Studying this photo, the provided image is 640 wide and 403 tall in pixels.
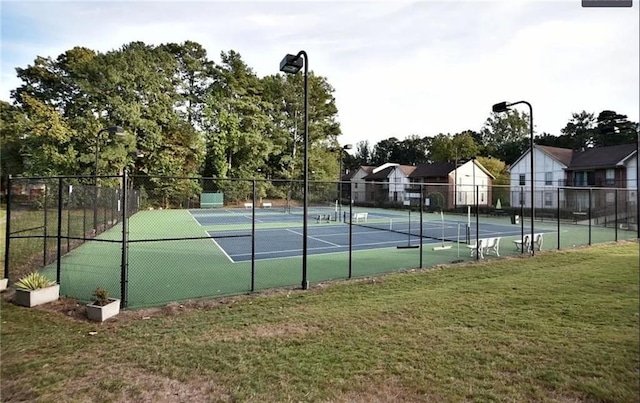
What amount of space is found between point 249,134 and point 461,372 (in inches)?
1539

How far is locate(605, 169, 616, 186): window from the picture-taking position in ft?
103

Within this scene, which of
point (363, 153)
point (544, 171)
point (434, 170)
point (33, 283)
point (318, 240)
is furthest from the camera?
point (363, 153)

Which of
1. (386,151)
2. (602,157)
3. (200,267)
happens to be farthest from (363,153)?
(200,267)

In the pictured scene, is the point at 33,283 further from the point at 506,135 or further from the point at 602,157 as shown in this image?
the point at 506,135

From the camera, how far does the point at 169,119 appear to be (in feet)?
118

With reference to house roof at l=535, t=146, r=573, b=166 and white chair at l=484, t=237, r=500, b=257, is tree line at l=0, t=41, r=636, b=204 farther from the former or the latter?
white chair at l=484, t=237, r=500, b=257

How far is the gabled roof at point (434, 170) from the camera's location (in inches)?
1665

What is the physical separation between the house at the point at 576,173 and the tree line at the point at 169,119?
4.49 metres

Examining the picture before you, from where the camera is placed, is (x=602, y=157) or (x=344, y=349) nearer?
(x=344, y=349)

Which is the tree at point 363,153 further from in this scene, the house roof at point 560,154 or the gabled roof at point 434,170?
the house roof at point 560,154

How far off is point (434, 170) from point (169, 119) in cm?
2976

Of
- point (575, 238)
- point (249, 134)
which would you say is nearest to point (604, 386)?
point (575, 238)

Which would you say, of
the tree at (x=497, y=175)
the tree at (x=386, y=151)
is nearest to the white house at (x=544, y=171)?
the tree at (x=497, y=175)

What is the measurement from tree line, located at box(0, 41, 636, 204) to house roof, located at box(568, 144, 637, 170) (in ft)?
10.7
